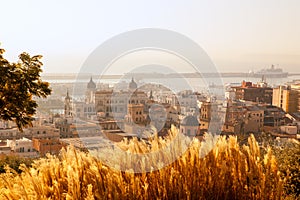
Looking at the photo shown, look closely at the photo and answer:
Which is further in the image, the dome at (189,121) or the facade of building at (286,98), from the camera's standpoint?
the facade of building at (286,98)

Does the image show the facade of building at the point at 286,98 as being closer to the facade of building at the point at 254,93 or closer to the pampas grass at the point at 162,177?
the facade of building at the point at 254,93

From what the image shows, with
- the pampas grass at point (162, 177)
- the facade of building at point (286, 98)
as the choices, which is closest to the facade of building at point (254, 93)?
the facade of building at point (286, 98)

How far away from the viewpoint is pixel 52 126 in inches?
800

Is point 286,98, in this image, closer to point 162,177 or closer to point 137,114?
point 137,114

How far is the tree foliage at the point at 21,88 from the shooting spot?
2.93 meters

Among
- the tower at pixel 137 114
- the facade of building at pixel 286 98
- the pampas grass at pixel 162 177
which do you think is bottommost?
the facade of building at pixel 286 98

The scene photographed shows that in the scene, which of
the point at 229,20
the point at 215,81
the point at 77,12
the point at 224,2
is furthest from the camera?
the point at 229,20

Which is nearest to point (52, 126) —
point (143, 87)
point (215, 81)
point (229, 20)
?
point (229, 20)

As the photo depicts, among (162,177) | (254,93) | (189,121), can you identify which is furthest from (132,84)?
(254,93)

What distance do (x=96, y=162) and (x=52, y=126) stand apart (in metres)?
19.1

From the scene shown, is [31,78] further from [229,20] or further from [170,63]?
[229,20]

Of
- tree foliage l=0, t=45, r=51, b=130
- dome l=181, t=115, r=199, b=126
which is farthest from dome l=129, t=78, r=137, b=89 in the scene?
tree foliage l=0, t=45, r=51, b=130

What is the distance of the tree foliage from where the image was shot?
2.93 metres

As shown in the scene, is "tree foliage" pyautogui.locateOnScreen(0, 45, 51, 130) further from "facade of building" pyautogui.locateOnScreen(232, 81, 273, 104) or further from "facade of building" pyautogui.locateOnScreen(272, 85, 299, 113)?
"facade of building" pyautogui.locateOnScreen(272, 85, 299, 113)
